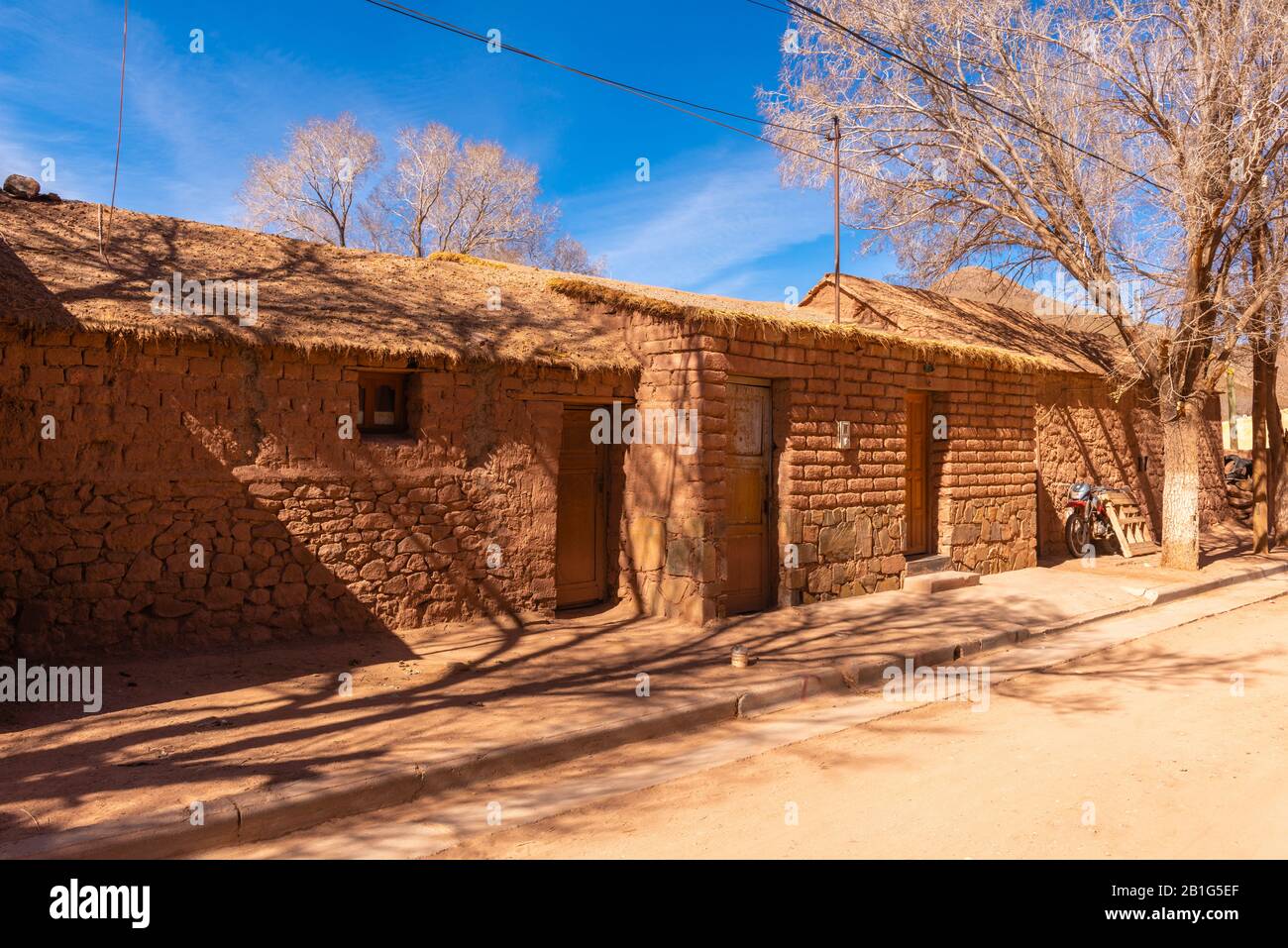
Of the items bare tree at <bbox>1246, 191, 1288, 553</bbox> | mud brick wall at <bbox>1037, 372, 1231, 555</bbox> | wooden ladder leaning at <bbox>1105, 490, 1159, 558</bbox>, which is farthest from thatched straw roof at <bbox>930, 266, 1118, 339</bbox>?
wooden ladder leaning at <bbox>1105, 490, 1159, 558</bbox>

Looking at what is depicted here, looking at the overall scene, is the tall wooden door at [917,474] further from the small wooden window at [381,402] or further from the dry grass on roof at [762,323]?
the small wooden window at [381,402]

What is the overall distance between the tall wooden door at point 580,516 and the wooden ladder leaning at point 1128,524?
30.3 ft

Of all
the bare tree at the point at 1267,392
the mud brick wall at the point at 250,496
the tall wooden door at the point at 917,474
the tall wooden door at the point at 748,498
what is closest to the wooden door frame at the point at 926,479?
the tall wooden door at the point at 917,474

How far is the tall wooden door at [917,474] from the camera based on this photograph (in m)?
12.1

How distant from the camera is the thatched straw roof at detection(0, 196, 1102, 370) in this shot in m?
7.28

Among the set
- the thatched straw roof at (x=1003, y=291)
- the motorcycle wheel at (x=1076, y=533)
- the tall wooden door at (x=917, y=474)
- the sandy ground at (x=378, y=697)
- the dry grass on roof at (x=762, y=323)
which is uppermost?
the thatched straw roof at (x=1003, y=291)

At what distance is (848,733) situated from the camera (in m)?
6.02

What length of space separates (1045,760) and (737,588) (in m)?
4.63

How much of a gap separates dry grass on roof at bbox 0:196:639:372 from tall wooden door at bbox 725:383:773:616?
133cm

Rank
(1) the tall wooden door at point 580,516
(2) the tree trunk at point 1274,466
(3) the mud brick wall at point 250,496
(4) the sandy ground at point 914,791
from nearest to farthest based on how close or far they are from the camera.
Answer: (4) the sandy ground at point 914,791 < (3) the mud brick wall at point 250,496 < (1) the tall wooden door at point 580,516 < (2) the tree trunk at point 1274,466

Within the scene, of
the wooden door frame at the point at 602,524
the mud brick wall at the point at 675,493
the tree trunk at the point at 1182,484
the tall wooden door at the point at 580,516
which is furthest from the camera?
the tree trunk at the point at 1182,484

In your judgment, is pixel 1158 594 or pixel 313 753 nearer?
pixel 313 753
